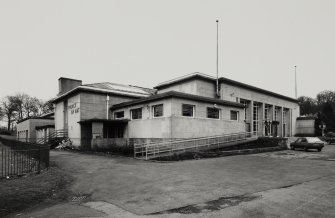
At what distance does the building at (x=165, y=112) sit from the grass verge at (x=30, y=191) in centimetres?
1121

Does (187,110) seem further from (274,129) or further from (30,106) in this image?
(30,106)

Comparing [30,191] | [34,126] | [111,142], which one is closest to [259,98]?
[111,142]

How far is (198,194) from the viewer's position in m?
7.77

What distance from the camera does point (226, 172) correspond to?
38.3 feet

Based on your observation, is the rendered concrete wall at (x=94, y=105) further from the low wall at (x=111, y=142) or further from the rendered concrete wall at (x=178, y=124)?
the low wall at (x=111, y=142)

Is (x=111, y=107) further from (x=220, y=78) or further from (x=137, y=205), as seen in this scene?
(x=137, y=205)

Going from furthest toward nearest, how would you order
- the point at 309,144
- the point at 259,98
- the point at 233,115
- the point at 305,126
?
the point at 305,126 → the point at 259,98 → the point at 233,115 → the point at 309,144

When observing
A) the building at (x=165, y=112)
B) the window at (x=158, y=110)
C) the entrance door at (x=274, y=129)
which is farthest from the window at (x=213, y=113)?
the entrance door at (x=274, y=129)

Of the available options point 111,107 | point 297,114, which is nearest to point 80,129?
point 111,107

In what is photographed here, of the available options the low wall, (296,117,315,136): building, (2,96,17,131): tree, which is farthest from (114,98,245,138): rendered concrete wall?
(2,96,17,131): tree

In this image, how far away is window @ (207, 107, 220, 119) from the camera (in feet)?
77.2

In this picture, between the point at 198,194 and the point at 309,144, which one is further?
the point at 309,144

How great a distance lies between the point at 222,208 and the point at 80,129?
75.5 ft

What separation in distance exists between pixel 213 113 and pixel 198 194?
16717 millimetres
